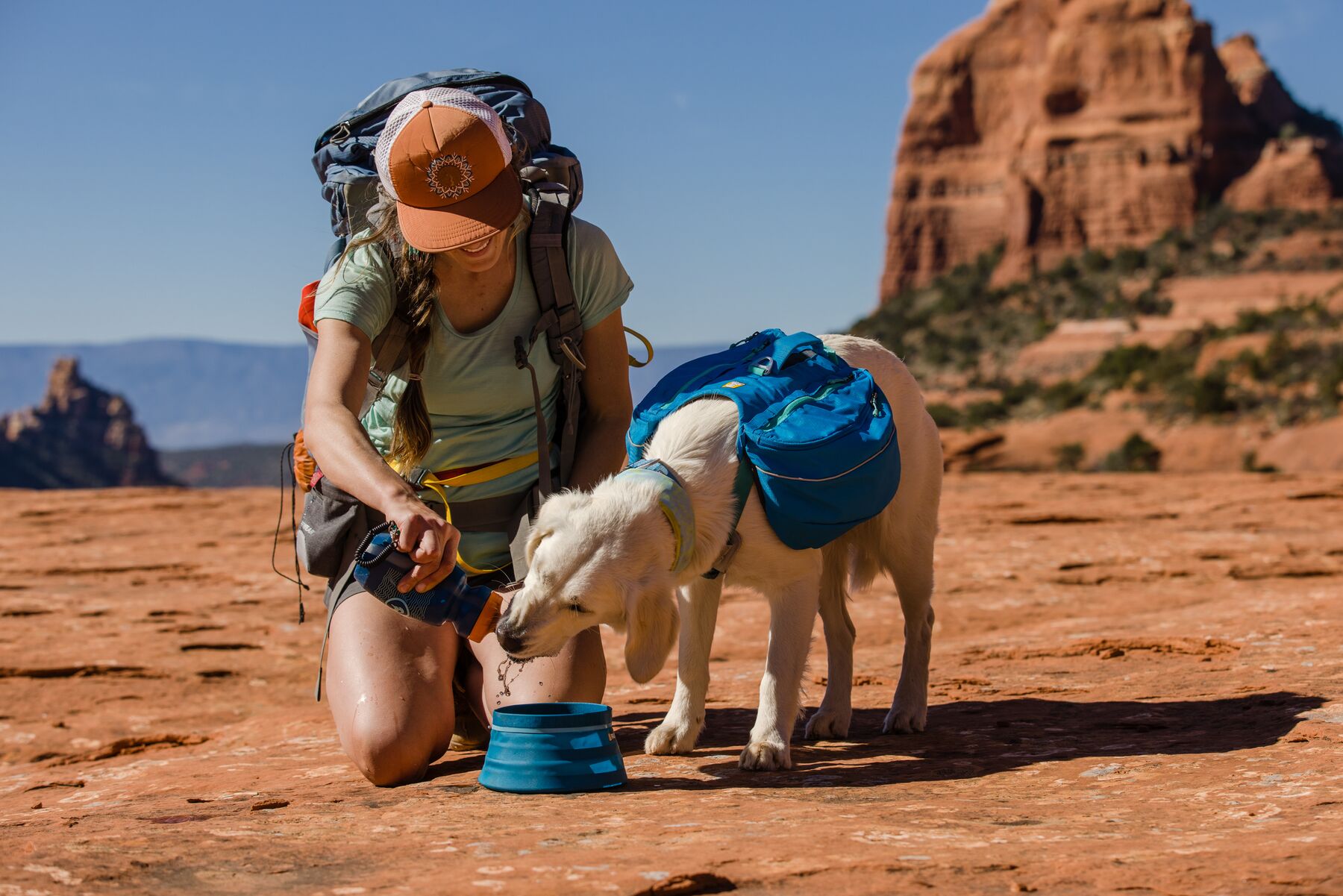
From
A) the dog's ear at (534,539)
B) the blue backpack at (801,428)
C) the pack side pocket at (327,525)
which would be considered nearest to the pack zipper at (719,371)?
the blue backpack at (801,428)

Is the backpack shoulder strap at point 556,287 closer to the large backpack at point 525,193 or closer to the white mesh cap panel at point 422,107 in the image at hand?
the large backpack at point 525,193

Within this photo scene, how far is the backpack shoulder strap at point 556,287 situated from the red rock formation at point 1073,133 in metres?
79.2

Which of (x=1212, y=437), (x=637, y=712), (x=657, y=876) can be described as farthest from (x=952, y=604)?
(x=1212, y=437)

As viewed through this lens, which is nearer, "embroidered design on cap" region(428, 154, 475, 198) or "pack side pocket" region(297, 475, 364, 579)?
Answer: "embroidered design on cap" region(428, 154, 475, 198)

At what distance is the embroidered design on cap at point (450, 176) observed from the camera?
4.33 metres

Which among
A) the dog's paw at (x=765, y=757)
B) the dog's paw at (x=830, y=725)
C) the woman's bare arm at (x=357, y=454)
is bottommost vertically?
the dog's paw at (x=830, y=725)

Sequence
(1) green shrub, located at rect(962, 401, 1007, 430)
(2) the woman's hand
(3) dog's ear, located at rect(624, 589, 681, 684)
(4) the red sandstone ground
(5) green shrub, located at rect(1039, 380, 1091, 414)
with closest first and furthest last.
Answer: (4) the red sandstone ground → (2) the woman's hand → (3) dog's ear, located at rect(624, 589, 681, 684) → (5) green shrub, located at rect(1039, 380, 1091, 414) → (1) green shrub, located at rect(962, 401, 1007, 430)

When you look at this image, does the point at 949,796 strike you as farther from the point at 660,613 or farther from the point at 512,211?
the point at 512,211

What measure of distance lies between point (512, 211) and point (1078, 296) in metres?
67.5

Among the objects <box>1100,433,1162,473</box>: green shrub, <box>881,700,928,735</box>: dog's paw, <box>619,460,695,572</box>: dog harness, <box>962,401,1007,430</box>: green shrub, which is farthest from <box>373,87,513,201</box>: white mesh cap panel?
<box>962,401,1007,430</box>: green shrub

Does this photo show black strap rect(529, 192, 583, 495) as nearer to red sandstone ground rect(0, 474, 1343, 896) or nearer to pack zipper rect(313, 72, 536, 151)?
pack zipper rect(313, 72, 536, 151)

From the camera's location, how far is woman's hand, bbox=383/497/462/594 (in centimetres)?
367

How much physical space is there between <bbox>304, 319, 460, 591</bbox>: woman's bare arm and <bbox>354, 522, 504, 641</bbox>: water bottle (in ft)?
0.43

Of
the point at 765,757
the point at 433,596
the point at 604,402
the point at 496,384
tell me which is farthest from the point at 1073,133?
the point at 433,596
